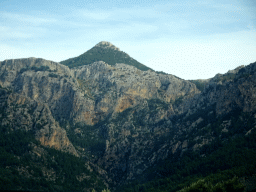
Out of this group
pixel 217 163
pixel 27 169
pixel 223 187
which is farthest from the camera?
pixel 27 169

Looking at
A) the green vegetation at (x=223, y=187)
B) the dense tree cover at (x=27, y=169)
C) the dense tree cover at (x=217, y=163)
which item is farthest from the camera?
the dense tree cover at (x=27, y=169)

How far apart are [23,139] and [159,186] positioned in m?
89.6

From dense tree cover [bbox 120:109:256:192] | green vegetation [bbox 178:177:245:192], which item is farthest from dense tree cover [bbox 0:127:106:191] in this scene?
green vegetation [bbox 178:177:245:192]

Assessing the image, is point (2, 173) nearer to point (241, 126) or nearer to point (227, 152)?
point (227, 152)

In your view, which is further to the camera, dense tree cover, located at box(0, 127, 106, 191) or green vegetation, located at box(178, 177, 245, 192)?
dense tree cover, located at box(0, 127, 106, 191)

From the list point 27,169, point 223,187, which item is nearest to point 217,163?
point 223,187

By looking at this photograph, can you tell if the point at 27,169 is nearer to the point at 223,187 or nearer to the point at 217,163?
the point at 217,163

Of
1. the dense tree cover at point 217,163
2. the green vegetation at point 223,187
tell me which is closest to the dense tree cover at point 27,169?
the dense tree cover at point 217,163

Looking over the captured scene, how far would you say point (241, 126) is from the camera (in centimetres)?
19738

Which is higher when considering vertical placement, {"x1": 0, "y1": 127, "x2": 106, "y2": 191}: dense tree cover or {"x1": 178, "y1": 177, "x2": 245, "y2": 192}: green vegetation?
{"x1": 178, "y1": 177, "x2": 245, "y2": 192}: green vegetation

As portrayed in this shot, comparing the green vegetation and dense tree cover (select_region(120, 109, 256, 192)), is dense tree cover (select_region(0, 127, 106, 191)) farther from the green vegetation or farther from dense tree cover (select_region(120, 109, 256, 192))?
the green vegetation

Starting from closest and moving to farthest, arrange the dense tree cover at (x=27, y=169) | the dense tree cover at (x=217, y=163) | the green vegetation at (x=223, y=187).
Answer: the green vegetation at (x=223, y=187) → the dense tree cover at (x=217, y=163) → the dense tree cover at (x=27, y=169)

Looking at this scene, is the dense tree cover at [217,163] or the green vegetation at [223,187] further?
the dense tree cover at [217,163]

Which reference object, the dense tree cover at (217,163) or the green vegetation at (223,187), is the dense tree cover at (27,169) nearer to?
the dense tree cover at (217,163)
